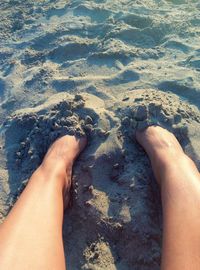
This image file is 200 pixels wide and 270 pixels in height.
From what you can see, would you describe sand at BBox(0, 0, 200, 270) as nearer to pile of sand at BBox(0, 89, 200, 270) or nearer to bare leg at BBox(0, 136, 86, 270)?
pile of sand at BBox(0, 89, 200, 270)

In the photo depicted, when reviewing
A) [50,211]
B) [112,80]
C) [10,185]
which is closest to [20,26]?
[112,80]

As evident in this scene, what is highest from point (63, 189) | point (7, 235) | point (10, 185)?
point (7, 235)

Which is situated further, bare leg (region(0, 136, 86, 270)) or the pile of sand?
the pile of sand

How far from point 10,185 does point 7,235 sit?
786 millimetres

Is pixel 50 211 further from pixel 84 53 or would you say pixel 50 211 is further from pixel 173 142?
pixel 84 53

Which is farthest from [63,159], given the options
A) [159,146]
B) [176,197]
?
[176,197]

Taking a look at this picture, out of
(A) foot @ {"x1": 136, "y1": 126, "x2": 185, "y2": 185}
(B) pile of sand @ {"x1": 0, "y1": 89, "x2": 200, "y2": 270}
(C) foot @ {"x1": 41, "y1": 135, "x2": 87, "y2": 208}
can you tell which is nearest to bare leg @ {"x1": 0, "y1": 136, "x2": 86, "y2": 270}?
(C) foot @ {"x1": 41, "y1": 135, "x2": 87, "y2": 208}

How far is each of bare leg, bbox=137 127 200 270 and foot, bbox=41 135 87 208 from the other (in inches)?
16.7

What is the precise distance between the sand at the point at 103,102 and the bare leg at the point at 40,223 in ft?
0.57

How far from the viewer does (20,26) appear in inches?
151

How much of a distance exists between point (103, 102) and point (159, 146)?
2.14ft


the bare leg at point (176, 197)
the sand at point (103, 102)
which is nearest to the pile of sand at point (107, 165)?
the sand at point (103, 102)

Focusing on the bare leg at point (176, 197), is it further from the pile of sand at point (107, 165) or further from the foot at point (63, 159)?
the foot at point (63, 159)

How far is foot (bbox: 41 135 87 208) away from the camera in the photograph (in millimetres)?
2166
